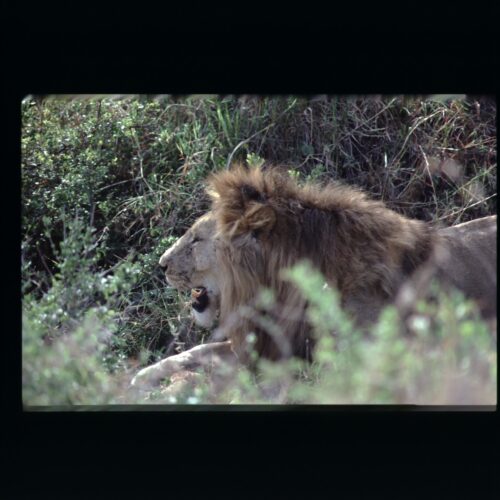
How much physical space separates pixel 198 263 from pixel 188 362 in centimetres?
56

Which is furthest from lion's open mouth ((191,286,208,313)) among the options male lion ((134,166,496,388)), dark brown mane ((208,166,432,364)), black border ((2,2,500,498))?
black border ((2,2,500,498))

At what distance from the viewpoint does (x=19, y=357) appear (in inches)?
147

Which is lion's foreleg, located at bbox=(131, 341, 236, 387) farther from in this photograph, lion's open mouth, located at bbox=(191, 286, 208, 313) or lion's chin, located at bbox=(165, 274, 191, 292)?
lion's chin, located at bbox=(165, 274, 191, 292)

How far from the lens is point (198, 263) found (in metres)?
5.04

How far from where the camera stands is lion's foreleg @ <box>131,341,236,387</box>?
4.73 metres

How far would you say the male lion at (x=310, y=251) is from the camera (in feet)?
15.1

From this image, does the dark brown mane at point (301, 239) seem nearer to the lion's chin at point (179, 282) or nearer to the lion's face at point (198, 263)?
the lion's face at point (198, 263)
